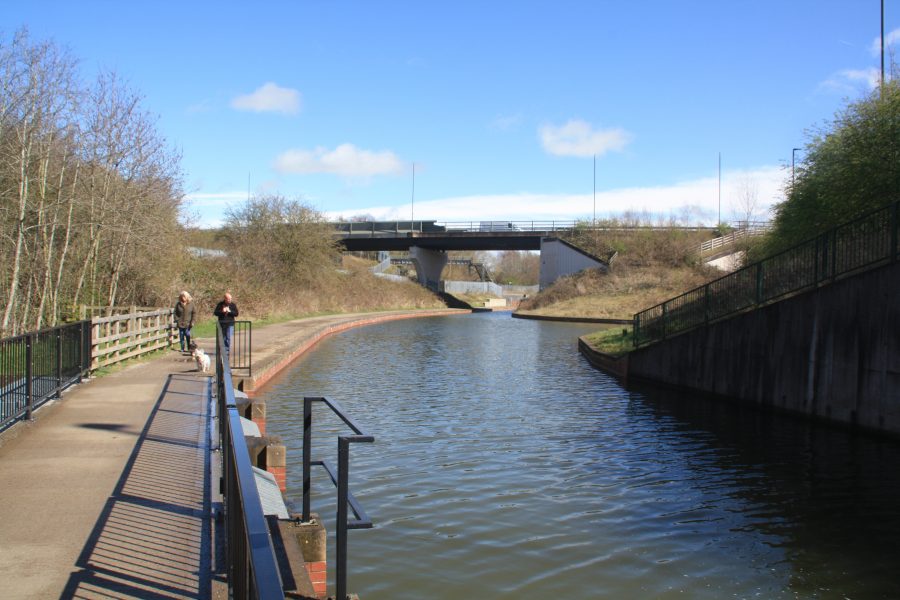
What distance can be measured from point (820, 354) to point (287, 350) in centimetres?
1454

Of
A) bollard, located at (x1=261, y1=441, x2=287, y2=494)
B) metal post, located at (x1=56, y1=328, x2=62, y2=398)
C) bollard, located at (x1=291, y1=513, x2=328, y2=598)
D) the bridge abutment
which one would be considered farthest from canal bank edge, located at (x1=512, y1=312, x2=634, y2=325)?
bollard, located at (x1=291, y1=513, x2=328, y2=598)

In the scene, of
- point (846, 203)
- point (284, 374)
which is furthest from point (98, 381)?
point (846, 203)

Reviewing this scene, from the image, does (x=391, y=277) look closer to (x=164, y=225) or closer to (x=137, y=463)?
(x=164, y=225)

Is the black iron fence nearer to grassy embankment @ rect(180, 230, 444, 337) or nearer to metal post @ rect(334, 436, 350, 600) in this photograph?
metal post @ rect(334, 436, 350, 600)

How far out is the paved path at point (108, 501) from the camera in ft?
16.1

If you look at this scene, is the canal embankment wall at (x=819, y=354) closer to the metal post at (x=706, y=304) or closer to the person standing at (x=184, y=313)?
the metal post at (x=706, y=304)

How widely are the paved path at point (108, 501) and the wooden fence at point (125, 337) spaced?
3.50m

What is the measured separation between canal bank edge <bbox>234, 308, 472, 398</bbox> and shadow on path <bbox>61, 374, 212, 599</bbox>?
4.61 meters

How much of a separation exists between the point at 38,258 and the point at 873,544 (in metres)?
19.3

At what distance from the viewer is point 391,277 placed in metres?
70.8

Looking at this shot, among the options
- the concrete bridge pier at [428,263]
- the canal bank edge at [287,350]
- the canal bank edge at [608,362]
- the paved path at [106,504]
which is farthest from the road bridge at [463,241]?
the paved path at [106,504]

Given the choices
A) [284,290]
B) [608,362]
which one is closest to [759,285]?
[608,362]

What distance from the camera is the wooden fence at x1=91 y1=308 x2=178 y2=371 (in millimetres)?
15742

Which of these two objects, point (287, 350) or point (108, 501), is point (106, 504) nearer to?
point (108, 501)
